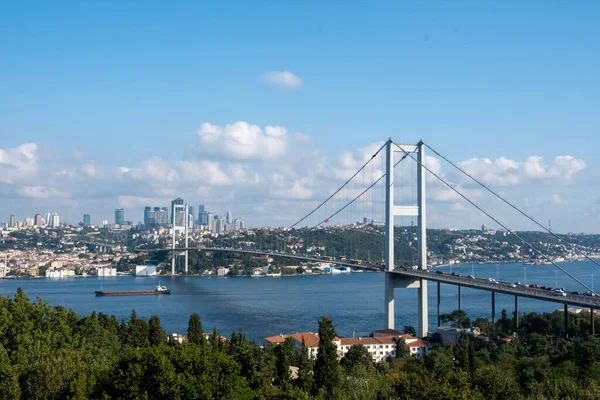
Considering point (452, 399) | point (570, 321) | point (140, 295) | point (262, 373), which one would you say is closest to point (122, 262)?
point (140, 295)

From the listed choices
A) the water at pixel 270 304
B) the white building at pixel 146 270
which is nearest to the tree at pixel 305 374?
the water at pixel 270 304

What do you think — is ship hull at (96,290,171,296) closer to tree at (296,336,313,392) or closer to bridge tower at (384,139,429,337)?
bridge tower at (384,139,429,337)

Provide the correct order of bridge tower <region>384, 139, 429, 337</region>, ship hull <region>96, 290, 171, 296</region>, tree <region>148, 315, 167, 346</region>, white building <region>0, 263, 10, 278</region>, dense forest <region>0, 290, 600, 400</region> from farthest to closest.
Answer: white building <region>0, 263, 10, 278</region> → ship hull <region>96, 290, 171, 296</region> → bridge tower <region>384, 139, 429, 337</region> → tree <region>148, 315, 167, 346</region> → dense forest <region>0, 290, 600, 400</region>

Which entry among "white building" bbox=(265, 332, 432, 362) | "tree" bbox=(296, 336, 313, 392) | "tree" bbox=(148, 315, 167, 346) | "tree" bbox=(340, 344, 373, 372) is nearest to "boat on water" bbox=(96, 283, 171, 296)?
"white building" bbox=(265, 332, 432, 362)

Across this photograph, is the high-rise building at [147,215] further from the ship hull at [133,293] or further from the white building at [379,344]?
the white building at [379,344]

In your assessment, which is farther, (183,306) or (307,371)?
(183,306)

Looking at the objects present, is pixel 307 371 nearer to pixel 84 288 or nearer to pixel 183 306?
pixel 183 306
